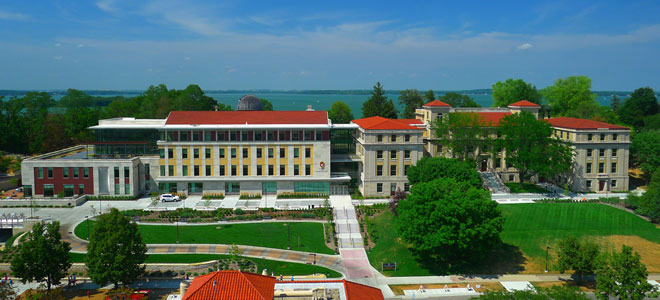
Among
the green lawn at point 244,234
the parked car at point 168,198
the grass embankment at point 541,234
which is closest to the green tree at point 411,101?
the grass embankment at point 541,234

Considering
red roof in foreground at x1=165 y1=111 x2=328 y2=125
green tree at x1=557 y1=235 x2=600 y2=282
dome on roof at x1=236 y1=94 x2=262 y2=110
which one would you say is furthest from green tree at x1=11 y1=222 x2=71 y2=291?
dome on roof at x1=236 y1=94 x2=262 y2=110

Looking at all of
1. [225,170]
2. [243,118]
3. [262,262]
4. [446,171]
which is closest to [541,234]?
[446,171]

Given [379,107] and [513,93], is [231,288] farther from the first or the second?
[513,93]

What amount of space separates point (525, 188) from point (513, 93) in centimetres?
4859

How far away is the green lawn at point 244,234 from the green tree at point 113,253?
10.2 m

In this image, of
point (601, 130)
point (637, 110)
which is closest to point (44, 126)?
point (601, 130)

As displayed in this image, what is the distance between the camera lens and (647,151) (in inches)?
2800

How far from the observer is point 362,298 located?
27844 mm

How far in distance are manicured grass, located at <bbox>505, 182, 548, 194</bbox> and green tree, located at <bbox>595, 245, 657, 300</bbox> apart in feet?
102

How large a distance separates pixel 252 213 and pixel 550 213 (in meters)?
33.7

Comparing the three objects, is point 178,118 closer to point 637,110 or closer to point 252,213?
point 252,213

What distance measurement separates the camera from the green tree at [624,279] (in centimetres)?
3562

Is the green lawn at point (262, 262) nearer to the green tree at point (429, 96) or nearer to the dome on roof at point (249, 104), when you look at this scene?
the dome on roof at point (249, 104)

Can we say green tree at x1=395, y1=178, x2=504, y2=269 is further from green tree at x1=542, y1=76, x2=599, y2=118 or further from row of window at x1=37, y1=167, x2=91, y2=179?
green tree at x1=542, y1=76, x2=599, y2=118
